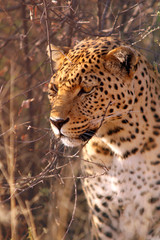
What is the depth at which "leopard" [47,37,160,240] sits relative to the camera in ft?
8.84

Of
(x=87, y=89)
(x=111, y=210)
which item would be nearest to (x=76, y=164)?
(x=111, y=210)

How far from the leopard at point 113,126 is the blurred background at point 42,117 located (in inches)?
16.2

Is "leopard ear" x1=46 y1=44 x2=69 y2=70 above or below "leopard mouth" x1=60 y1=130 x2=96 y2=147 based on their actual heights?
above

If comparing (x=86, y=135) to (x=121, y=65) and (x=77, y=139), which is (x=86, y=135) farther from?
(x=121, y=65)

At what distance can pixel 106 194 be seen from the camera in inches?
128

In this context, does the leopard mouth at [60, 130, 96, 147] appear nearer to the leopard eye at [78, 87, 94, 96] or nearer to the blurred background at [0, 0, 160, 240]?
the leopard eye at [78, 87, 94, 96]

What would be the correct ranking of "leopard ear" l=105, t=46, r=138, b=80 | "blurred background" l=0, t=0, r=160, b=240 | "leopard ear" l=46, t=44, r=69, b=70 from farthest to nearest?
"blurred background" l=0, t=0, r=160, b=240 < "leopard ear" l=46, t=44, r=69, b=70 < "leopard ear" l=105, t=46, r=138, b=80

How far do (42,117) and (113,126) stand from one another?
2.22 metres

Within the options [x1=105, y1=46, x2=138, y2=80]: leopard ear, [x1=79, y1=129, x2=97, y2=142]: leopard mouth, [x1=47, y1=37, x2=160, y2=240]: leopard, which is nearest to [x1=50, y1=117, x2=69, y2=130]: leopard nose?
[x1=47, y1=37, x2=160, y2=240]: leopard

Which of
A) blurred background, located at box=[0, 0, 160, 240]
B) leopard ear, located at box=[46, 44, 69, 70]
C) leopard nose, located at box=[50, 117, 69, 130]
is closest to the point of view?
leopard nose, located at box=[50, 117, 69, 130]

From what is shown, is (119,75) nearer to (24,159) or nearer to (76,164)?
(76,164)

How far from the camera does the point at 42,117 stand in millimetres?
5012

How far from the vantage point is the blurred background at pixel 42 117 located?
375 centimetres

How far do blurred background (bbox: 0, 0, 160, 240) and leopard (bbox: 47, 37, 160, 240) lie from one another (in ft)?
1.35
